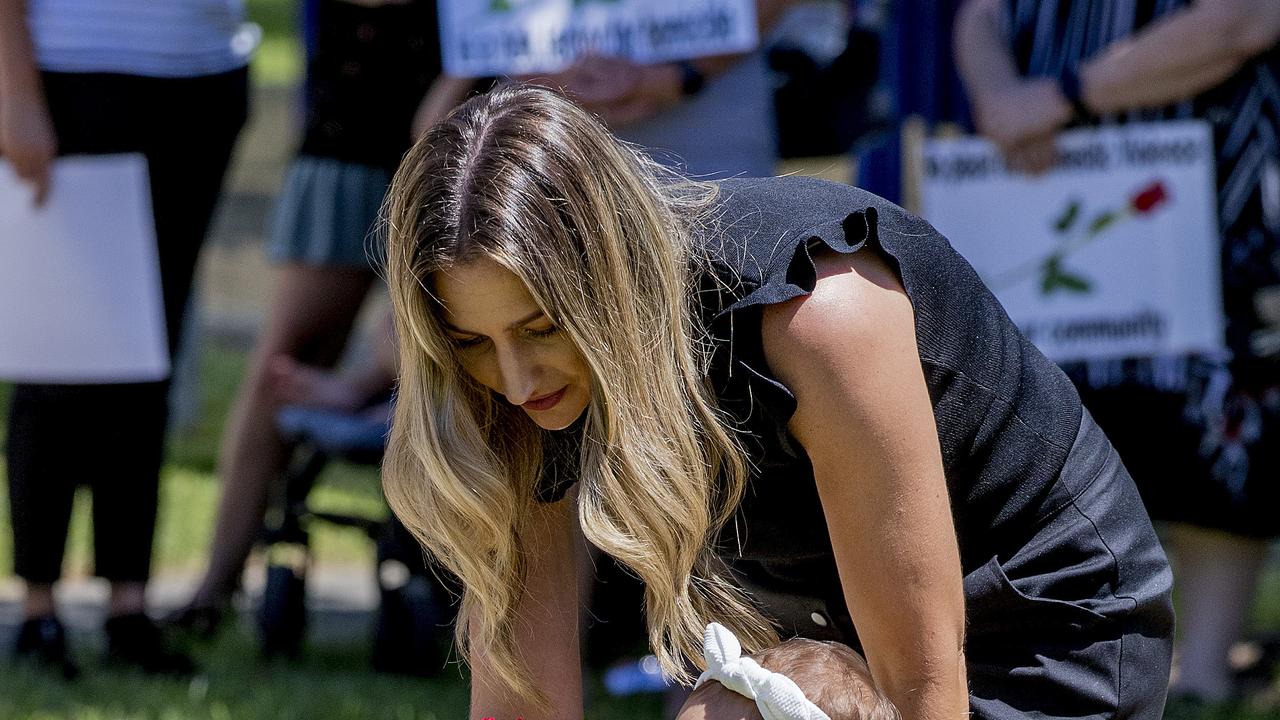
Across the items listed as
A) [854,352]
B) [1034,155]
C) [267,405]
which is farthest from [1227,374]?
[267,405]

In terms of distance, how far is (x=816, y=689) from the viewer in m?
1.73

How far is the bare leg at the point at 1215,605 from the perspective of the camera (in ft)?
10.5

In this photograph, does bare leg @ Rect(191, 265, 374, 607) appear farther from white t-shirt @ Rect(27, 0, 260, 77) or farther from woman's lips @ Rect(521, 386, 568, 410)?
woman's lips @ Rect(521, 386, 568, 410)

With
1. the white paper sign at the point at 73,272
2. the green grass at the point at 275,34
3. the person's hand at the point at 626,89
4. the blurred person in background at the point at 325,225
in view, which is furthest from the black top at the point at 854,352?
the green grass at the point at 275,34

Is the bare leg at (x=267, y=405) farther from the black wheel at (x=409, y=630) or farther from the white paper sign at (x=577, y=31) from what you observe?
the white paper sign at (x=577, y=31)

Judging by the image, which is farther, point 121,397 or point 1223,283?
point 121,397

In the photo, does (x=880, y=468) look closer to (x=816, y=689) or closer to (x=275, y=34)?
(x=816, y=689)

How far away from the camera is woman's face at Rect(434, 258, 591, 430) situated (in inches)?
66.7

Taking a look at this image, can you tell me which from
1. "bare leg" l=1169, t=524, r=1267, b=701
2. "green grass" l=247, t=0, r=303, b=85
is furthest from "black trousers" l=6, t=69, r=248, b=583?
"green grass" l=247, t=0, r=303, b=85

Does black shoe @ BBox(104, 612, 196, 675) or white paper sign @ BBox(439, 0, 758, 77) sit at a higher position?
white paper sign @ BBox(439, 0, 758, 77)

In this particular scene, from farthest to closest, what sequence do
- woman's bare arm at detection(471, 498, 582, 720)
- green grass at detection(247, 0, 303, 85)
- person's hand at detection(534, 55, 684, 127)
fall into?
green grass at detection(247, 0, 303, 85) < person's hand at detection(534, 55, 684, 127) < woman's bare arm at detection(471, 498, 582, 720)

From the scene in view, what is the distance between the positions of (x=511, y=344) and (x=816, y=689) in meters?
0.51

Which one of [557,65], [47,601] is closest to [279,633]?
[47,601]

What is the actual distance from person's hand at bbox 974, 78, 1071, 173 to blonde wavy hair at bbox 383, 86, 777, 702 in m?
1.53
